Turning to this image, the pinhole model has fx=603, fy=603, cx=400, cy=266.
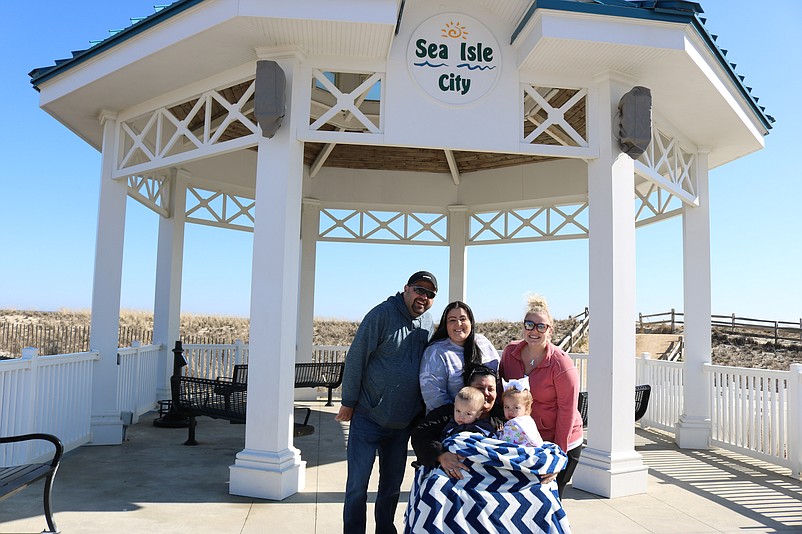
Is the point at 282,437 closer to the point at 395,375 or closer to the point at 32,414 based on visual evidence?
the point at 395,375

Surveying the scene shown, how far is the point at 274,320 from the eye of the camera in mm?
5121

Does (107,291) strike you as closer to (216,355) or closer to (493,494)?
(216,355)

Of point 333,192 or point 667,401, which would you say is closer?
point 667,401

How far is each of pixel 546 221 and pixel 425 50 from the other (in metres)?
5.57

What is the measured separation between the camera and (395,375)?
3.55 metres

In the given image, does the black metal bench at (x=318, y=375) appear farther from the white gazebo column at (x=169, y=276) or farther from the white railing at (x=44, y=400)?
the white railing at (x=44, y=400)

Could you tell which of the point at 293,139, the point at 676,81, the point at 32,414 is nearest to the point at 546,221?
the point at 676,81

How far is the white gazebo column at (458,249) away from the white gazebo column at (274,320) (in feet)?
19.2

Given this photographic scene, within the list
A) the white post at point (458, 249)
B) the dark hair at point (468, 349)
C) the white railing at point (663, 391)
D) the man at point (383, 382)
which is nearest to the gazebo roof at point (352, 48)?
the man at point (383, 382)

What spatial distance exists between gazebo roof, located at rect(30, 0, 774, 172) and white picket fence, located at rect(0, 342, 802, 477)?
2.81 metres

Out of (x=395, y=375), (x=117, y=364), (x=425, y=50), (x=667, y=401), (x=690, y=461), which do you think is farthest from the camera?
(x=667, y=401)

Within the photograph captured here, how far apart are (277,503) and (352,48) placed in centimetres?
388

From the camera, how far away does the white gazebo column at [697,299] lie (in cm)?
769

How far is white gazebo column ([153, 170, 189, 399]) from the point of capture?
368 inches
